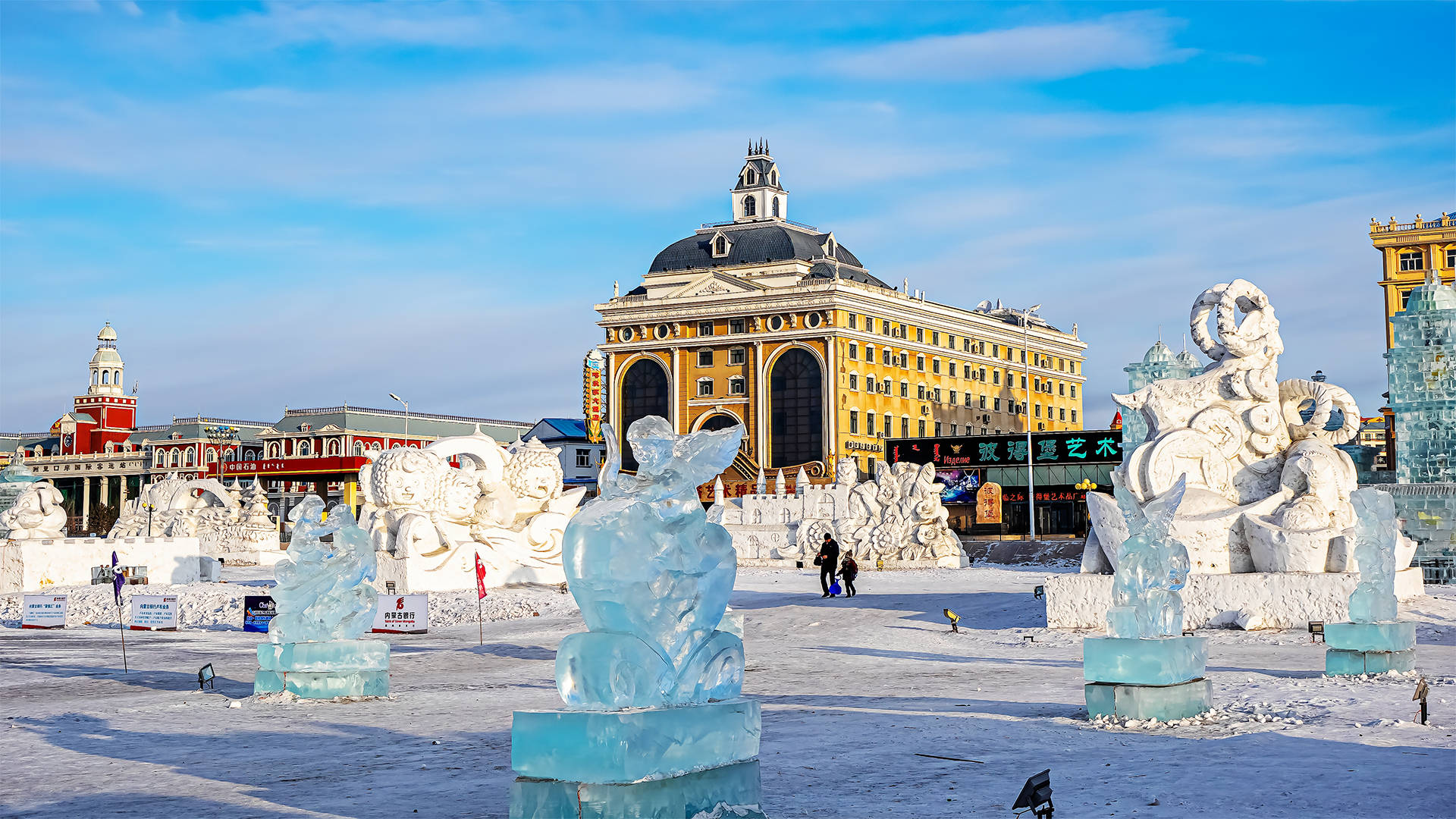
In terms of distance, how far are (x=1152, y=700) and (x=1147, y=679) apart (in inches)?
5.8

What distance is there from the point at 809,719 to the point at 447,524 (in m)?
16.4

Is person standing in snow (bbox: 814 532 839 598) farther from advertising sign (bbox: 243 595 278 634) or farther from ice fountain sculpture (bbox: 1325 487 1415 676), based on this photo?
ice fountain sculpture (bbox: 1325 487 1415 676)

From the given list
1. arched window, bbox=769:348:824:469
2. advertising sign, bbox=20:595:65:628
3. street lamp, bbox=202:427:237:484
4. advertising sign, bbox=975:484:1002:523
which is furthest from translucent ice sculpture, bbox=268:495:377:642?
street lamp, bbox=202:427:237:484

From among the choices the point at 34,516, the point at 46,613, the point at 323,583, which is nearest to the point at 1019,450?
the point at 34,516

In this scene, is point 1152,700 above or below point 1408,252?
below

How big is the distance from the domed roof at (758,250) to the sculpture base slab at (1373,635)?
61.7 metres

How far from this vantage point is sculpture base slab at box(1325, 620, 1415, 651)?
11.5 m

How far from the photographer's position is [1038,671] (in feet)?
43.5

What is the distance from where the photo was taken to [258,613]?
21188mm

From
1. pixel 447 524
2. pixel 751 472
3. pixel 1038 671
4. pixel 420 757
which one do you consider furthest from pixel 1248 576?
pixel 751 472

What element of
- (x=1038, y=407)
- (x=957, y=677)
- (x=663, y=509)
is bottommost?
(x=957, y=677)

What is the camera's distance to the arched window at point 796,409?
69750mm

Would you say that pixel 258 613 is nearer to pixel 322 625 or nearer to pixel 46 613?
pixel 46 613

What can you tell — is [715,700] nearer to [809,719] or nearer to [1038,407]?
[809,719]
